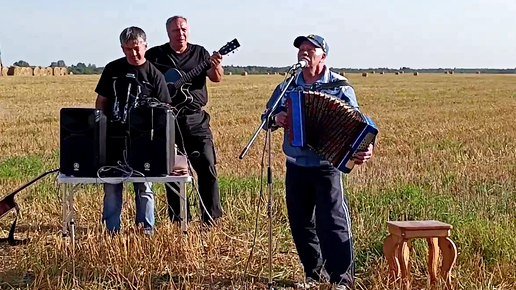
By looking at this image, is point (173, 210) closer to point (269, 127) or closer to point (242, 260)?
point (242, 260)

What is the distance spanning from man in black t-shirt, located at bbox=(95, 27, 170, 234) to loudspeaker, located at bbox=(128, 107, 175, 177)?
29cm

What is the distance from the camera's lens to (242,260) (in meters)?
6.11

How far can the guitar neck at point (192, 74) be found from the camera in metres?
7.05

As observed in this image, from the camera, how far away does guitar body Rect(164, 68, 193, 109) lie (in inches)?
279

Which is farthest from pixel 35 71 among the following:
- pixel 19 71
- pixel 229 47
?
pixel 229 47

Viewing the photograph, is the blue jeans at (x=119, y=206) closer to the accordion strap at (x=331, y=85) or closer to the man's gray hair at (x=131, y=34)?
the man's gray hair at (x=131, y=34)

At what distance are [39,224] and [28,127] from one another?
35.7 feet

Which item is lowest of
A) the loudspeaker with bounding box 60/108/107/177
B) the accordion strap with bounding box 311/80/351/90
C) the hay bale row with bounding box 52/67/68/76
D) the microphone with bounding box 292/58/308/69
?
the hay bale row with bounding box 52/67/68/76

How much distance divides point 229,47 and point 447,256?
277 centimetres

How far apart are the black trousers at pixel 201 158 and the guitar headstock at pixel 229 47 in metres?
0.76

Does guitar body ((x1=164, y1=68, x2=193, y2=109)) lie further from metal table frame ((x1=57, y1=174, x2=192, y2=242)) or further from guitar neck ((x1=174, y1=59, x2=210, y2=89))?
metal table frame ((x1=57, y1=174, x2=192, y2=242))

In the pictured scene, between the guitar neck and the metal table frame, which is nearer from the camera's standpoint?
the metal table frame

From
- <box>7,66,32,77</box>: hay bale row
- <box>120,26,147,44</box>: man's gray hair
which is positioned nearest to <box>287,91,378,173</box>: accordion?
<box>120,26,147,44</box>: man's gray hair

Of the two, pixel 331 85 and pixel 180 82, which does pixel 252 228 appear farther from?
pixel 331 85
